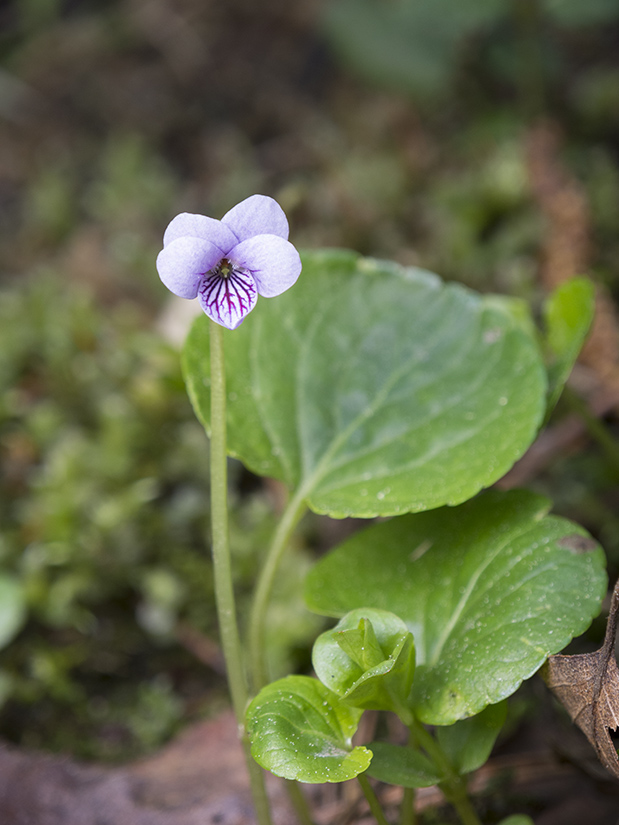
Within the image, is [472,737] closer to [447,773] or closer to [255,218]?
[447,773]

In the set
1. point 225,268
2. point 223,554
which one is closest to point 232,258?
point 225,268

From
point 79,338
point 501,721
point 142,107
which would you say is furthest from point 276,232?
point 142,107

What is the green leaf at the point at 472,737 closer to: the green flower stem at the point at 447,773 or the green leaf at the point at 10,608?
the green flower stem at the point at 447,773

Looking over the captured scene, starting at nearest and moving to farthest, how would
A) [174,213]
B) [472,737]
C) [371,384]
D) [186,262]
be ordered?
[186,262] → [472,737] → [371,384] → [174,213]

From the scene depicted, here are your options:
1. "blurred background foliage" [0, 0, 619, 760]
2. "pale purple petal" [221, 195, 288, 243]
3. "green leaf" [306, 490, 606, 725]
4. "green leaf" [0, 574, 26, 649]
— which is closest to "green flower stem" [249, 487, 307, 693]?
"green leaf" [306, 490, 606, 725]

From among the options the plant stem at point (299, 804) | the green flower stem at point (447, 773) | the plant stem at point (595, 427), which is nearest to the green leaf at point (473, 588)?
the green flower stem at point (447, 773)

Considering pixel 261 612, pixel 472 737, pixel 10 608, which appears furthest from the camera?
pixel 10 608
